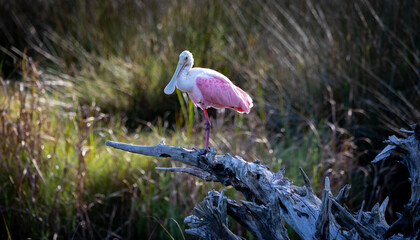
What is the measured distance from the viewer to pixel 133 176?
383 centimetres

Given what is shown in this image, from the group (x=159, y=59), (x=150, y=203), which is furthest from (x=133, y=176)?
(x=159, y=59)

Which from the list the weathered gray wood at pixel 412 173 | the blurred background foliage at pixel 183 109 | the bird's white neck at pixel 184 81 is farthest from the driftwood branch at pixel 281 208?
the bird's white neck at pixel 184 81

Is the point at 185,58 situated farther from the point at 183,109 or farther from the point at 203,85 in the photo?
the point at 183,109

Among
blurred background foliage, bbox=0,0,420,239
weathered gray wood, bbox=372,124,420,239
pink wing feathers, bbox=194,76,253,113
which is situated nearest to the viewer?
weathered gray wood, bbox=372,124,420,239

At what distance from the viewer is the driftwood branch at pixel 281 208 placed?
2.16m

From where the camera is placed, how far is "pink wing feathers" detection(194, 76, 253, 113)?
271cm

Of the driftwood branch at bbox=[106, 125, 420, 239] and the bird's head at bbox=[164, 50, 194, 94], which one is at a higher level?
the bird's head at bbox=[164, 50, 194, 94]

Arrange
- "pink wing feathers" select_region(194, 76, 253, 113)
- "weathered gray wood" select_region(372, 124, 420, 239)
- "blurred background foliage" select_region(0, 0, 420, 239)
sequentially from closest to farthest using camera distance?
"weathered gray wood" select_region(372, 124, 420, 239) < "pink wing feathers" select_region(194, 76, 253, 113) < "blurred background foliage" select_region(0, 0, 420, 239)

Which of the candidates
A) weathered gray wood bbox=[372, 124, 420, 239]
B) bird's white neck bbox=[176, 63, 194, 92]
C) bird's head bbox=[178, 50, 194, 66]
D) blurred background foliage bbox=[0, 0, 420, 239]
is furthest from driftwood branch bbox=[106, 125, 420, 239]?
bird's head bbox=[178, 50, 194, 66]

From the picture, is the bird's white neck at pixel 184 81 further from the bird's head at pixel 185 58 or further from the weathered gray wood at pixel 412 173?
the weathered gray wood at pixel 412 173

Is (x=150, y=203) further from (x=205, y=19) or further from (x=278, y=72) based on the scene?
(x=205, y=19)

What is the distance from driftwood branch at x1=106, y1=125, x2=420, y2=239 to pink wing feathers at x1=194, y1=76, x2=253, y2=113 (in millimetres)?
372

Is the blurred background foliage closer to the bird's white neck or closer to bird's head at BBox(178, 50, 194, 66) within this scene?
the bird's white neck

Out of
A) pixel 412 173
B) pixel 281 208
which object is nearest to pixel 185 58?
pixel 281 208
